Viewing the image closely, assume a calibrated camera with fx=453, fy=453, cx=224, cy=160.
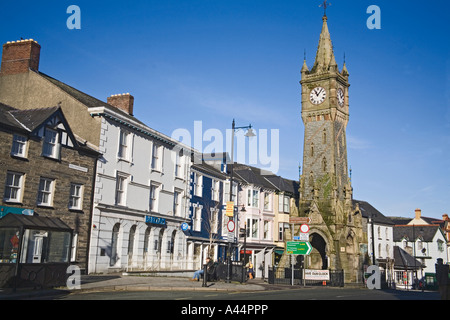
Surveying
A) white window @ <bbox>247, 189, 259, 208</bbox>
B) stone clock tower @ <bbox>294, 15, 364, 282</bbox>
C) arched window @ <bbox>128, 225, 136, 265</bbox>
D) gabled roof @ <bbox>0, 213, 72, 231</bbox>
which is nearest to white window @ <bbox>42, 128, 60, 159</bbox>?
gabled roof @ <bbox>0, 213, 72, 231</bbox>

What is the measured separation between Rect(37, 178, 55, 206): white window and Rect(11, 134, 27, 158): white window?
198cm

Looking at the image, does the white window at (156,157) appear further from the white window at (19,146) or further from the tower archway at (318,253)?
the tower archway at (318,253)

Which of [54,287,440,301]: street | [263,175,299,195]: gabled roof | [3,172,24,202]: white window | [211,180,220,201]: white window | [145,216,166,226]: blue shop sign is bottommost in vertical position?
[54,287,440,301]: street

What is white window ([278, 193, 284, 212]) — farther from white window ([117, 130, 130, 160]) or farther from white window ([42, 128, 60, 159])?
white window ([42, 128, 60, 159])

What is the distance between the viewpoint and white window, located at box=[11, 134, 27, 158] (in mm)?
23750

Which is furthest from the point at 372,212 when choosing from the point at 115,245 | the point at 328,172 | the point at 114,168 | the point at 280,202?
the point at 114,168

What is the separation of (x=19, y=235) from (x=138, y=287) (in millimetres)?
5730

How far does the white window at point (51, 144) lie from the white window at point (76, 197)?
231cm

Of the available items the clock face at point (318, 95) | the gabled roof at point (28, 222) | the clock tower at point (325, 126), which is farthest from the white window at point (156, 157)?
the clock face at point (318, 95)

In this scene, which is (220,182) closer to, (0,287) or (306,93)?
(306,93)

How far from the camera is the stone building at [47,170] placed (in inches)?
923
